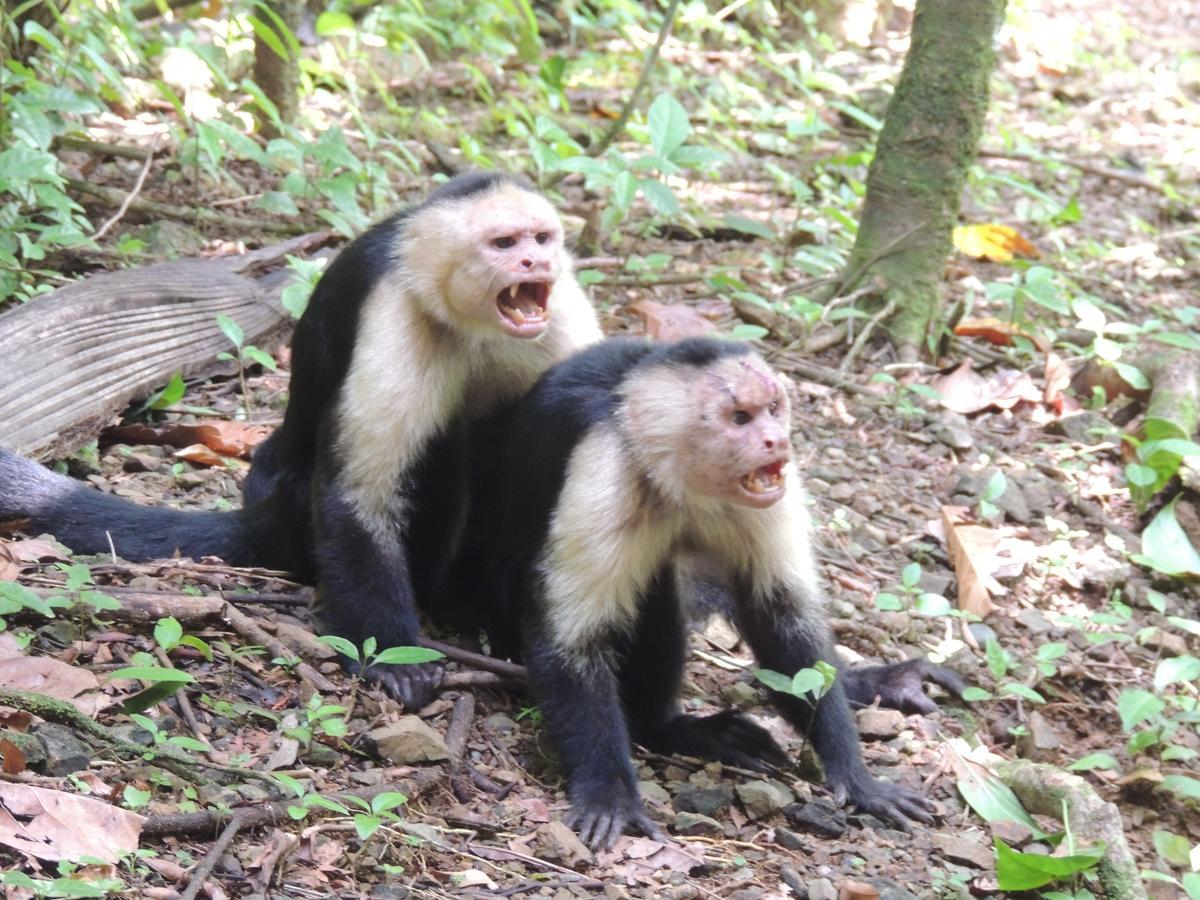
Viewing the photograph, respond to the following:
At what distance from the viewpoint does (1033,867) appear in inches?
133

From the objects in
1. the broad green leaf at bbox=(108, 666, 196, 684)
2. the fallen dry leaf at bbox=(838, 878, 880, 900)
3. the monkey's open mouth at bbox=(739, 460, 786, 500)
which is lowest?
the fallen dry leaf at bbox=(838, 878, 880, 900)

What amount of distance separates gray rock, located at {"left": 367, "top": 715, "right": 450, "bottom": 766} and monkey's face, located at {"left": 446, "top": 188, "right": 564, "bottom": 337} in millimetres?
1298

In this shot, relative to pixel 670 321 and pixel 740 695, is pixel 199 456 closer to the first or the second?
pixel 670 321

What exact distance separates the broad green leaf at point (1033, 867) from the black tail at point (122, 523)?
2509 mm

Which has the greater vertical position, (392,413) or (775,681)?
(392,413)

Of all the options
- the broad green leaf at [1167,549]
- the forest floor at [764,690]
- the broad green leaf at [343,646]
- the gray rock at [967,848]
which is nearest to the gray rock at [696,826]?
the forest floor at [764,690]

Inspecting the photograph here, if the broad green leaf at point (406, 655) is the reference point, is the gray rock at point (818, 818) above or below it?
below

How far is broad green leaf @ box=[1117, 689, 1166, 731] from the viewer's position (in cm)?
407

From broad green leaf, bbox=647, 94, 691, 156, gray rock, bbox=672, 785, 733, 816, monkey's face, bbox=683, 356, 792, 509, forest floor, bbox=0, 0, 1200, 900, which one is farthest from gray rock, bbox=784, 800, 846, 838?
broad green leaf, bbox=647, 94, 691, 156

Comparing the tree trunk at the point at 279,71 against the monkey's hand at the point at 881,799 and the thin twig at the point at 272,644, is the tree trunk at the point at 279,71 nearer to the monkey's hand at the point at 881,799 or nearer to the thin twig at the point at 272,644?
the thin twig at the point at 272,644

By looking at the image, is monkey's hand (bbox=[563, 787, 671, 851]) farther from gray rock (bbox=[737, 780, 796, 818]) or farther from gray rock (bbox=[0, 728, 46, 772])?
gray rock (bbox=[0, 728, 46, 772])

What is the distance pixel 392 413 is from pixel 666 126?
8.17 feet

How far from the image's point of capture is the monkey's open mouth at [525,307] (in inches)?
164

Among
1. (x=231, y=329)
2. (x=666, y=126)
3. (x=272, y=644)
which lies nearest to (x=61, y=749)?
(x=272, y=644)
